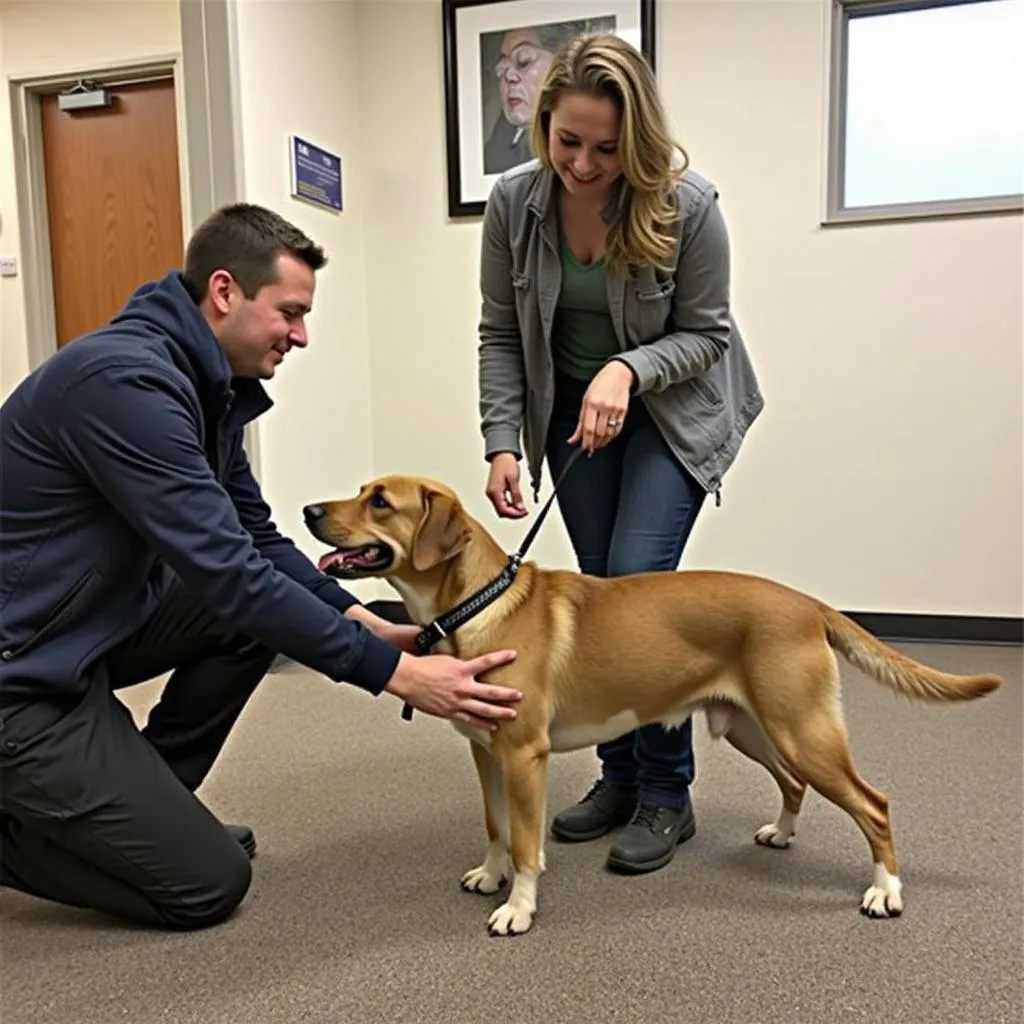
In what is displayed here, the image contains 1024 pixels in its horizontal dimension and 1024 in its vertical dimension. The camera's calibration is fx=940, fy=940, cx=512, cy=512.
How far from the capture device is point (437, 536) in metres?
1.81

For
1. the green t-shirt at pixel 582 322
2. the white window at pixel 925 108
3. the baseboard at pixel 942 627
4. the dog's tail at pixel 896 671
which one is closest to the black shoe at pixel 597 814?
the dog's tail at pixel 896 671

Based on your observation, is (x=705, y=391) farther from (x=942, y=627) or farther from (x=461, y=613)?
(x=942, y=627)

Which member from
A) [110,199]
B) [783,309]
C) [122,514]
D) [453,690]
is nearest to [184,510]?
[122,514]

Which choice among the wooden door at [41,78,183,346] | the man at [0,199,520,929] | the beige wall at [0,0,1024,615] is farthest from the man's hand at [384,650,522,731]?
the wooden door at [41,78,183,346]

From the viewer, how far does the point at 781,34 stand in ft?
11.9

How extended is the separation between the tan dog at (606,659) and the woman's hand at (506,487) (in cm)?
12

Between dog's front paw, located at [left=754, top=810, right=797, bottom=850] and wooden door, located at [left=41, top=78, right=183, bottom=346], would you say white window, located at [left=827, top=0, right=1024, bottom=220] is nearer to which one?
dog's front paw, located at [left=754, top=810, right=797, bottom=850]

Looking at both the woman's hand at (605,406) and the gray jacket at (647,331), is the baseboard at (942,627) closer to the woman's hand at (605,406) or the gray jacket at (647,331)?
the gray jacket at (647,331)

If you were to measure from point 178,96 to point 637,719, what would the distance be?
3.82 metres

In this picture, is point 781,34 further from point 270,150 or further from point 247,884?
point 247,884

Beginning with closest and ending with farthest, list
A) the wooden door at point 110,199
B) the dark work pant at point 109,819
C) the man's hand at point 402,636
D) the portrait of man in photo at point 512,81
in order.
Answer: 1. the dark work pant at point 109,819
2. the man's hand at point 402,636
3. the portrait of man in photo at point 512,81
4. the wooden door at point 110,199

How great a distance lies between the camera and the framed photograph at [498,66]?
3.74 m

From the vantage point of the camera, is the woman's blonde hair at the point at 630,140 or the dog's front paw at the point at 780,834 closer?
the woman's blonde hair at the point at 630,140

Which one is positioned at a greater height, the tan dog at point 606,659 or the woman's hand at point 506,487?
the woman's hand at point 506,487
